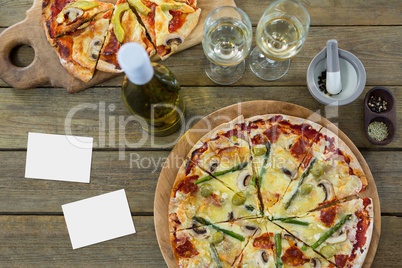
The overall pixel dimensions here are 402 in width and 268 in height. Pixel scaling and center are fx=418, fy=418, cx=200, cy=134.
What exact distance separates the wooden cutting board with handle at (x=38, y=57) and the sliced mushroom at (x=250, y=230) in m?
1.04

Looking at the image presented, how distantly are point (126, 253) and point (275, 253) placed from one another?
809mm

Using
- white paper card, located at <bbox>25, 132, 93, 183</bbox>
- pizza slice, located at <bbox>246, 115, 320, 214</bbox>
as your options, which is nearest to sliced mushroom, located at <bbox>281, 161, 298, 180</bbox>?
pizza slice, located at <bbox>246, 115, 320, 214</bbox>

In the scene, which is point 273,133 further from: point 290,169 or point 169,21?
point 169,21

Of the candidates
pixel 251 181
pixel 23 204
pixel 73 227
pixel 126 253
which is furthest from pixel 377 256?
pixel 23 204

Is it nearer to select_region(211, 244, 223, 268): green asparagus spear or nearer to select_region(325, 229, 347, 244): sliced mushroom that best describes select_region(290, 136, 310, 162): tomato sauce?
select_region(325, 229, 347, 244): sliced mushroom

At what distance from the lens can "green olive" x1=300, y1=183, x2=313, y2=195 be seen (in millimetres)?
2182

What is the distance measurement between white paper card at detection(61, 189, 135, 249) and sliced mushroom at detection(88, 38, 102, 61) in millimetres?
764

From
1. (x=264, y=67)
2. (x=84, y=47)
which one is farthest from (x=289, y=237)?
(x=84, y=47)

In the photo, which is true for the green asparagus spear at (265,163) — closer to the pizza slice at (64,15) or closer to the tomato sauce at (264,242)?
the tomato sauce at (264,242)

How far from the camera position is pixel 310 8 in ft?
7.90

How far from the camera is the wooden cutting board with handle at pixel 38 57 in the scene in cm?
234

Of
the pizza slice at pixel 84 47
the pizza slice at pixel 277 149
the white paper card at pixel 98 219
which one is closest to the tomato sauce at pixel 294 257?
the pizza slice at pixel 277 149

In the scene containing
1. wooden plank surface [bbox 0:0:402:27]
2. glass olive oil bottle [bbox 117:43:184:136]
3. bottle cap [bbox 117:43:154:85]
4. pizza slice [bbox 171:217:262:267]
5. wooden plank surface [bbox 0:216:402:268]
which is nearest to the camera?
bottle cap [bbox 117:43:154:85]

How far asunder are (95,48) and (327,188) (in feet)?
4.85
